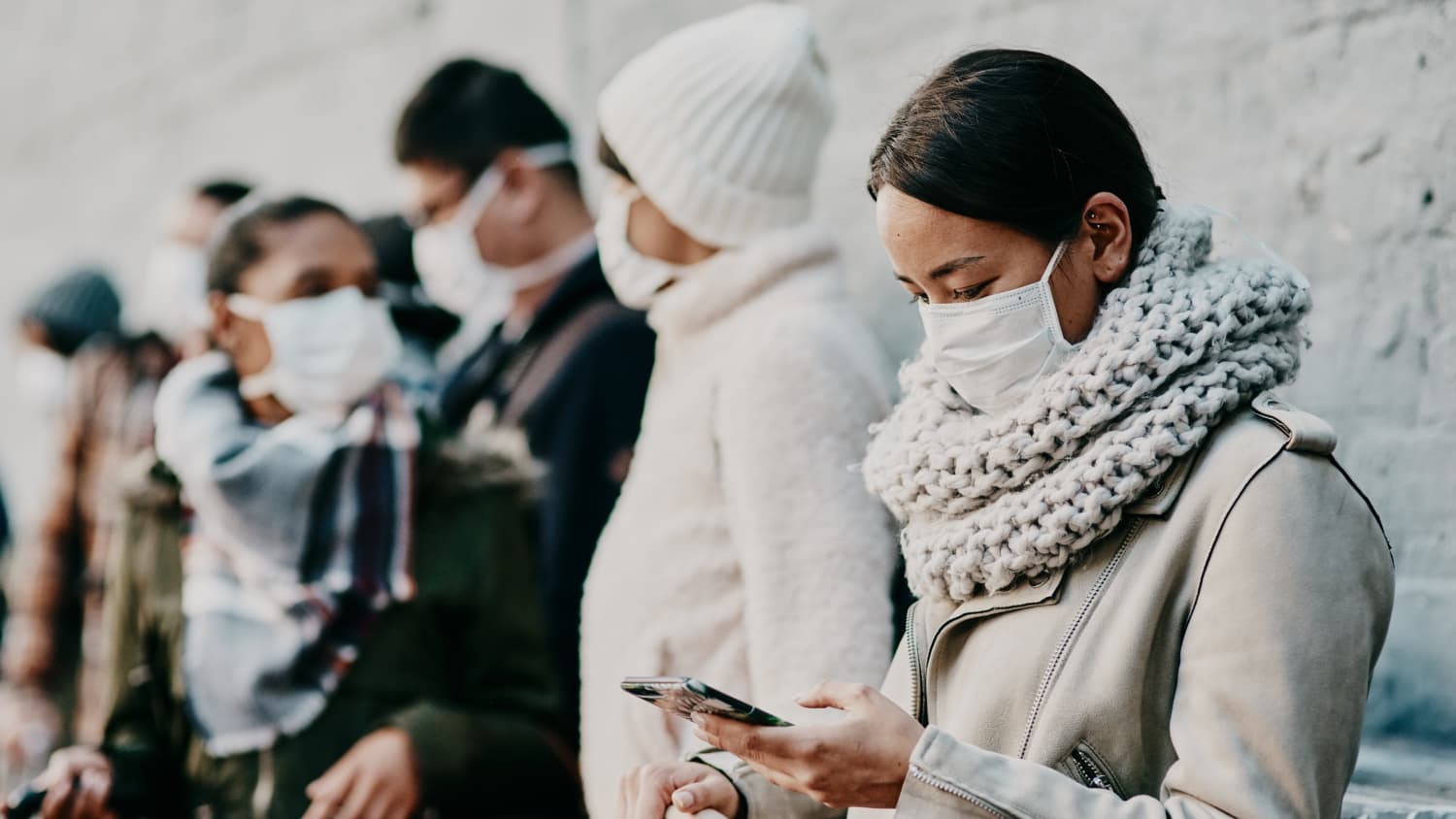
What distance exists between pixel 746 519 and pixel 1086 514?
90 cm

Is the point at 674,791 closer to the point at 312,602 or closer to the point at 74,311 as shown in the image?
the point at 312,602

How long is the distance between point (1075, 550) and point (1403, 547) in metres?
1.15

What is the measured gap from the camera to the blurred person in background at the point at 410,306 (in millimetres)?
4312

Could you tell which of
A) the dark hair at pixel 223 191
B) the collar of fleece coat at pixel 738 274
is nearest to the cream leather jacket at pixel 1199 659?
the collar of fleece coat at pixel 738 274

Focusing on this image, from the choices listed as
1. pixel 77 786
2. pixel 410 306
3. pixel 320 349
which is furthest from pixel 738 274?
pixel 410 306

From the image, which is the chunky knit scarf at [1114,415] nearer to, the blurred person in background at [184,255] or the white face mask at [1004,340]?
the white face mask at [1004,340]

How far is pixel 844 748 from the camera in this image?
65.6 inches

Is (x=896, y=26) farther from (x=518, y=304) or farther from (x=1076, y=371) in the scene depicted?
(x=1076, y=371)

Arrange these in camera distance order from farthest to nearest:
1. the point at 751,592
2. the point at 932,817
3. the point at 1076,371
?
the point at 751,592, the point at 1076,371, the point at 932,817

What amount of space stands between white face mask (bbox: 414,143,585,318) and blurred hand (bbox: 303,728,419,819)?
1342 mm

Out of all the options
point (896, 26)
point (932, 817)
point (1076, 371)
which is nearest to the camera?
point (932, 817)

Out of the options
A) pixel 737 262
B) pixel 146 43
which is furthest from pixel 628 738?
pixel 146 43

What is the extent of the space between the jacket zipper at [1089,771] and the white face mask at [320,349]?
1913 mm

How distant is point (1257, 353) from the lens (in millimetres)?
1722
